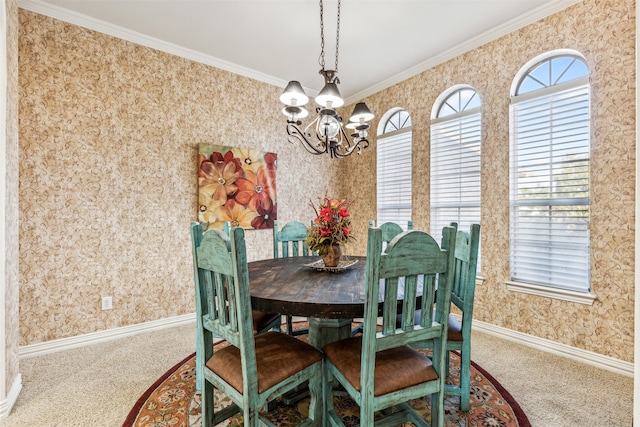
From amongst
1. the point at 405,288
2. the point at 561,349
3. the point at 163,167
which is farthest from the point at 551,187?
the point at 163,167

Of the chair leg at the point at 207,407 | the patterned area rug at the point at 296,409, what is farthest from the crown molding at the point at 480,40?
the chair leg at the point at 207,407

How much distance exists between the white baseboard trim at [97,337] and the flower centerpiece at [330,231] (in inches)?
83.8

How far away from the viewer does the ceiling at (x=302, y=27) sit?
2.56m

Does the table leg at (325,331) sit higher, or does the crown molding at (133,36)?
the crown molding at (133,36)

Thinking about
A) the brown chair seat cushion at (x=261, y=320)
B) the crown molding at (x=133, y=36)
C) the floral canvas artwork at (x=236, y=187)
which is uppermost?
the crown molding at (x=133, y=36)

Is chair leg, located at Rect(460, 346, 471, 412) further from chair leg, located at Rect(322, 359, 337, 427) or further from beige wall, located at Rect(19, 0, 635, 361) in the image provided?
beige wall, located at Rect(19, 0, 635, 361)

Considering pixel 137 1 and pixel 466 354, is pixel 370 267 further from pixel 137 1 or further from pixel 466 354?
pixel 137 1

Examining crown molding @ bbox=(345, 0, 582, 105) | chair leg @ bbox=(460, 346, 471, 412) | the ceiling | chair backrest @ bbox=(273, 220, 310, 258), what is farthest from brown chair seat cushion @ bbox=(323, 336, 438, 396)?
crown molding @ bbox=(345, 0, 582, 105)

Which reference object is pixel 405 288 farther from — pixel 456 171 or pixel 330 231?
pixel 456 171

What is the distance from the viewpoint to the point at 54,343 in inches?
103

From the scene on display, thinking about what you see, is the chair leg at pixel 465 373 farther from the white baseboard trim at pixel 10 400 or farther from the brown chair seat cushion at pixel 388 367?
the white baseboard trim at pixel 10 400

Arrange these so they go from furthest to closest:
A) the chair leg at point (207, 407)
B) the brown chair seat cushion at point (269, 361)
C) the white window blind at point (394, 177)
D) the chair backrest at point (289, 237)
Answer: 1. the white window blind at point (394, 177)
2. the chair backrest at point (289, 237)
3. the chair leg at point (207, 407)
4. the brown chair seat cushion at point (269, 361)

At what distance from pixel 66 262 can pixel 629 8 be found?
4.92m

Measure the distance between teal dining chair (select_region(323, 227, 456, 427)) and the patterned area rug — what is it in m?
0.40
